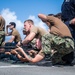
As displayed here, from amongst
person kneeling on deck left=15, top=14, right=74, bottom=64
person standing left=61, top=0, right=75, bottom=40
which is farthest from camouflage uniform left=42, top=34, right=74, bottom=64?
person standing left=61, top=0, right=75, bottom=40

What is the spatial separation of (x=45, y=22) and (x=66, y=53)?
66 centimetres

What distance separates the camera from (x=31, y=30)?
5.29m

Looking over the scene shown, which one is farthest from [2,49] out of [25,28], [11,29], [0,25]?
[11,29]

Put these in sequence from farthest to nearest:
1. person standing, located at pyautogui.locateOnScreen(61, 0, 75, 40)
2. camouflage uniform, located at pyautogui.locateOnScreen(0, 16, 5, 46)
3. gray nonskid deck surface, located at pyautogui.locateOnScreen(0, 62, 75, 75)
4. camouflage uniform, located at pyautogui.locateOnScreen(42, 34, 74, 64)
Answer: camouflage uniform, located at pyautogui.locateOnScreen(0, 16, 5, 46)
person standing, located at pyautogui.locateOnScreen(61, 0, 75, 40)
camouflage uniform, located at pyautogui.locateOnScreen(42, 34, 74, 64)
gray nonskid deck surface, located at pyautogui.locateOnScreen(0, 62, 75, 75)

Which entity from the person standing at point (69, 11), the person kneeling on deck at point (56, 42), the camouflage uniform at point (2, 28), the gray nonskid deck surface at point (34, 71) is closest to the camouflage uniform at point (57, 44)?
the person kneeling on deck at point (56, 42)

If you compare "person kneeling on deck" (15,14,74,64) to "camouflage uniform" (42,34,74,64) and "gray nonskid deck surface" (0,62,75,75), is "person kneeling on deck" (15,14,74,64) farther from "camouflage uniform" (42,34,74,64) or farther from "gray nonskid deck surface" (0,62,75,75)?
"gray nonskid deck surface" (0,62,75,75)

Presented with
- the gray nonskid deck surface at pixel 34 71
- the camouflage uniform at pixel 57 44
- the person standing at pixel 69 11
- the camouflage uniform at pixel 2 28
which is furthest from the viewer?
the camouflage uniform at pixel 2 28

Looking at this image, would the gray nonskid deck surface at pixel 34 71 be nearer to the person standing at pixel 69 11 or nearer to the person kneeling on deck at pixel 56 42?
the person kneeling on deck at pixel 56 42

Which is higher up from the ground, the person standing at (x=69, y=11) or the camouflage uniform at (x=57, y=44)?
the person standing at (x=69, y=11)

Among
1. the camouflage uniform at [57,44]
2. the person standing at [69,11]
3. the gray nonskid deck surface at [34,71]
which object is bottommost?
the gray nonskid deck surface at [34,71]

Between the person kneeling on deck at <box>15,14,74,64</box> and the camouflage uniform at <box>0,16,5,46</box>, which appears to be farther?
the camouflage uniform at <box>0,16,5,46</box>

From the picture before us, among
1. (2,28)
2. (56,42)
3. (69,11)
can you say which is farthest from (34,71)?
(2,28)

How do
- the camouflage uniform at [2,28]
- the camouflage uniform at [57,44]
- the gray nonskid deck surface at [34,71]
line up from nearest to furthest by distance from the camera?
the gray nonskid deck surface at [34,71]
the camouflage uniform at [57,44]
the camouflage uniform at [2,28]

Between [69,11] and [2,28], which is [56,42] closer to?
[69,11]
